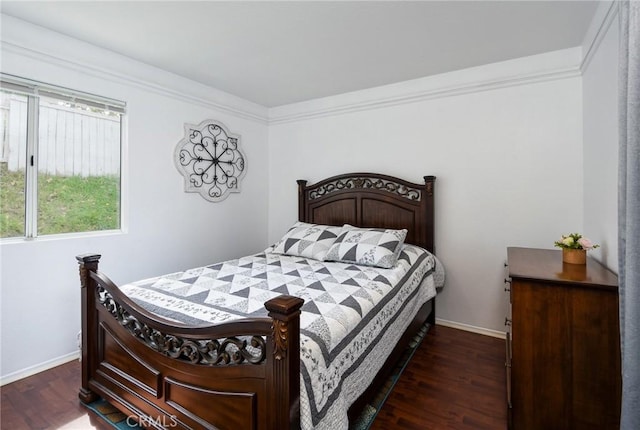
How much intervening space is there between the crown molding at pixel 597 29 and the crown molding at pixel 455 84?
17 cm

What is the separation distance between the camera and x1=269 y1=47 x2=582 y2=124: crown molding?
263 centimetres

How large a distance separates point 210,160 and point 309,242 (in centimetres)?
148

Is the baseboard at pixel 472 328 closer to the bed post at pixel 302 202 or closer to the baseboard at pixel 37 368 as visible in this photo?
the bed post at pixel 302 202

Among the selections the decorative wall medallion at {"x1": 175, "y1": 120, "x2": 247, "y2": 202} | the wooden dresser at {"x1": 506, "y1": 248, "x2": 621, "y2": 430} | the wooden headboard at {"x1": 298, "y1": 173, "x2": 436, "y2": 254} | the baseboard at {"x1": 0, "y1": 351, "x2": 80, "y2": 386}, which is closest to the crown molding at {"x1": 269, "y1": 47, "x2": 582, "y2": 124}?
the wooden headboard at {"x1": 298, "y1": 173, "x2": 436, "y2": 254}

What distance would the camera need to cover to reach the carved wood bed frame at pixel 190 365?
1.14 metres

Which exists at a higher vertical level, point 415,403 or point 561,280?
point 561,280

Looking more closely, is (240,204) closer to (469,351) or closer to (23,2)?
(23,2)

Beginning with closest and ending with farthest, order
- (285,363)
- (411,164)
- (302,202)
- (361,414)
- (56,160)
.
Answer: (285,363)
(361,414)
(56,160)
(411,164)
(302,202)

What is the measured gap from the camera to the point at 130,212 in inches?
110

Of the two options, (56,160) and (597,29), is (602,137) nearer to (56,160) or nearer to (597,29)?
(597,29)

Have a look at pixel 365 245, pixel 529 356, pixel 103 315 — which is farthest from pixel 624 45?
pixel 103 315

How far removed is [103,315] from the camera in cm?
184

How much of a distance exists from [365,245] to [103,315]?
75.6 inches

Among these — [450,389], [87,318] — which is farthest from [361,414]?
[87,318]
